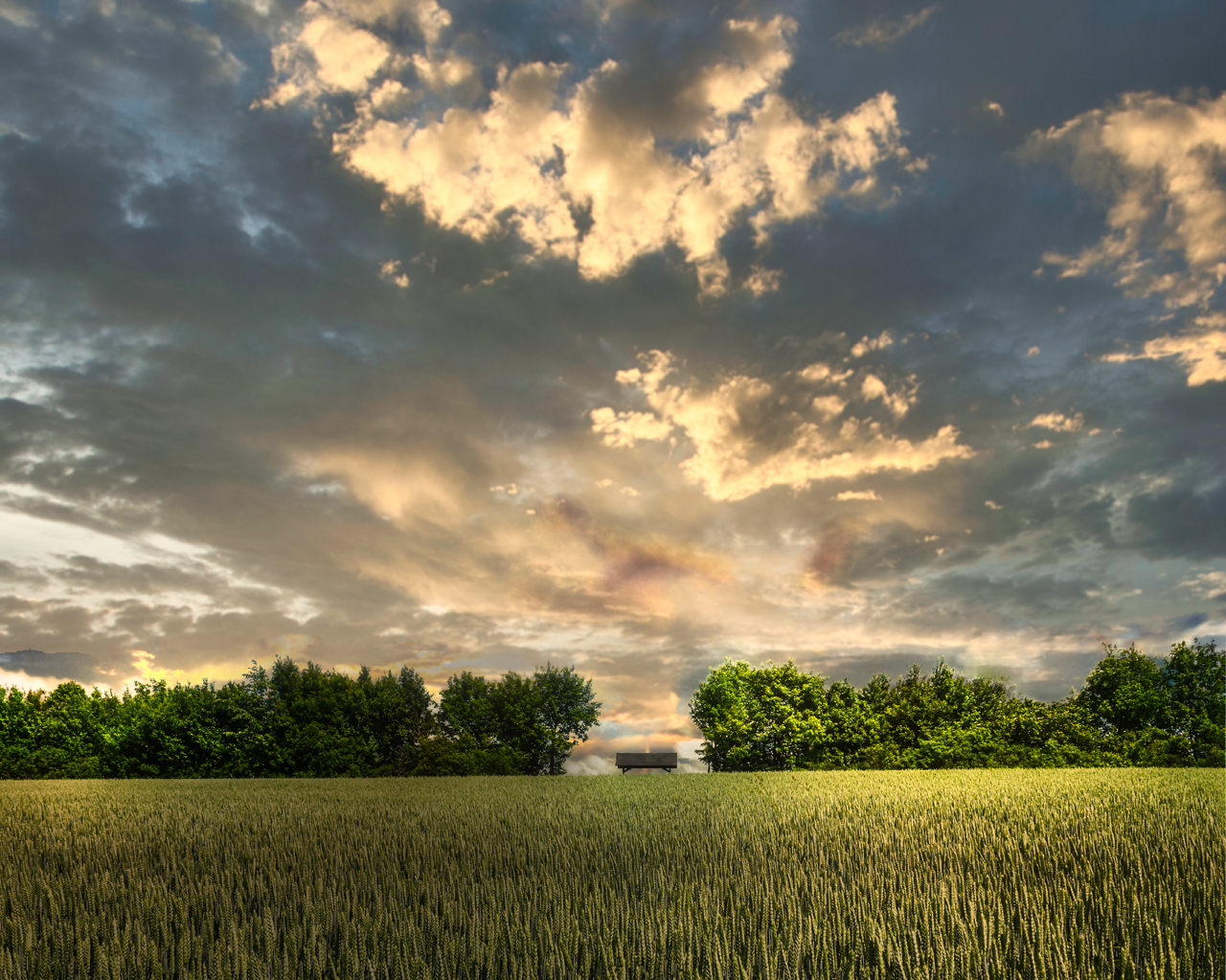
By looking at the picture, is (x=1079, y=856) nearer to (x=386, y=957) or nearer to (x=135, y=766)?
(x=386, y=957)

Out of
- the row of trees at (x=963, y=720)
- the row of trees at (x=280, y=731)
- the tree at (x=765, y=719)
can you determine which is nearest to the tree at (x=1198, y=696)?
the row of trees at (x=963, y=720)

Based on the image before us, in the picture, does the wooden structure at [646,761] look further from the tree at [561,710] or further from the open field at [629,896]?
the open field at [629,896]

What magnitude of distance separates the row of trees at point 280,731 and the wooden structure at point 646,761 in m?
4.37

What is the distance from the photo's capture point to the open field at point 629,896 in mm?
4422

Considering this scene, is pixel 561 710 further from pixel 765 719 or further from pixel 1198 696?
pixel 1198 696

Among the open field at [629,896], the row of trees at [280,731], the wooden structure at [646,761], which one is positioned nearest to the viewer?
the open field at [629,896]

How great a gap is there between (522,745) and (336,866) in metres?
45.2

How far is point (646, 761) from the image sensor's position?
49.9 meters

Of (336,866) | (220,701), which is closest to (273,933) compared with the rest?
(336,866)

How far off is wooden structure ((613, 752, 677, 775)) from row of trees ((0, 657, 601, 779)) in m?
4.37

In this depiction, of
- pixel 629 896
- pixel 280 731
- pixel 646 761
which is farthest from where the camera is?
pixel 646 761

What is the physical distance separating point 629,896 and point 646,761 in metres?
46.7

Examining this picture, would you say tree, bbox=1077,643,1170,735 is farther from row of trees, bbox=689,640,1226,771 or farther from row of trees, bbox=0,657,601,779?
row of trees, bbox=0,657,601,779

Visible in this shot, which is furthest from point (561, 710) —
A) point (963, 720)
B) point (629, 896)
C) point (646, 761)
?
point (629, 896)
